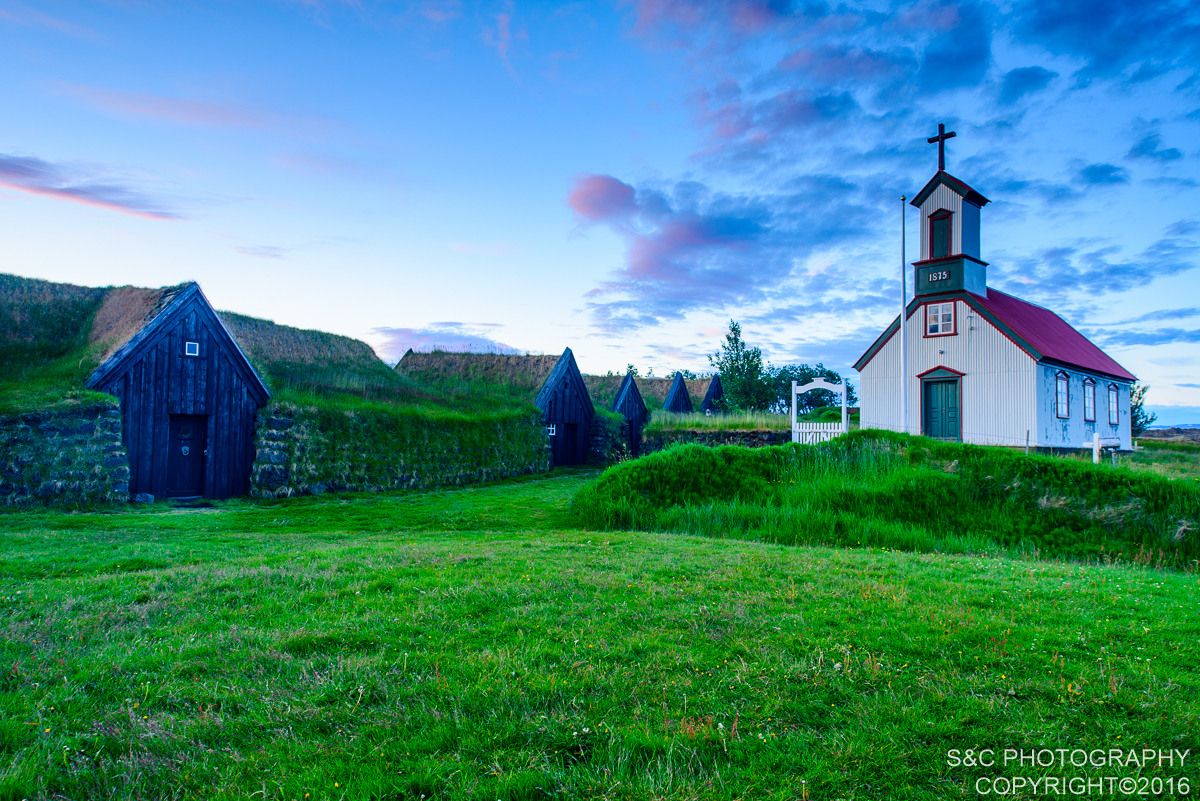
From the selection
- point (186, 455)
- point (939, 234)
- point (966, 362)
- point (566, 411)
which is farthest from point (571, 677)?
point (939, 234)

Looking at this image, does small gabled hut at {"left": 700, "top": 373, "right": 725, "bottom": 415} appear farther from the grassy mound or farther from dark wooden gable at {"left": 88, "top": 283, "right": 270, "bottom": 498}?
dark wooden gable at {"left": 88, "top": 283, "right": 270, "bottom": 498}

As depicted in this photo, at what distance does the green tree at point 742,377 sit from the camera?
38.7 metres

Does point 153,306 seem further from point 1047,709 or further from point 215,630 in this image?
point 1047,709

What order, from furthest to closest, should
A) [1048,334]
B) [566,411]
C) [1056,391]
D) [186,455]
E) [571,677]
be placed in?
[566,411] → [1048,334] → [1056,391] → [186,455] → [571,677]

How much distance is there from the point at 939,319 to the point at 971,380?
10.0 feet

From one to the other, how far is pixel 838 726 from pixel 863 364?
2829 cm

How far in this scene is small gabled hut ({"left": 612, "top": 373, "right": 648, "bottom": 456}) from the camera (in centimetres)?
3944

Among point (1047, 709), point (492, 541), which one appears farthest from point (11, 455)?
point (1047, 709)

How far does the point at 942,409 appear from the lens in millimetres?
27531

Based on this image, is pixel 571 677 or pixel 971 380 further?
pixel 971 380

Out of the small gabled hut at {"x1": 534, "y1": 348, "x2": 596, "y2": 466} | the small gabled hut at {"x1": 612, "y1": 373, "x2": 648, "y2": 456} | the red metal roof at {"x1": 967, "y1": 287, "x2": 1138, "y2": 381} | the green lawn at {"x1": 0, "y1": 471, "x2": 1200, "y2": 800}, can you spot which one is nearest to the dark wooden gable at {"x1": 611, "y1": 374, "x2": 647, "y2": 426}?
the small gabled hut at {"x1": 612, "y1": 373, "x2": 648, "y2": 456}

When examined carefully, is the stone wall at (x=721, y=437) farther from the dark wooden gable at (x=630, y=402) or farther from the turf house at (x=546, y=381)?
the dark wooden gable at (x=630, y=402)

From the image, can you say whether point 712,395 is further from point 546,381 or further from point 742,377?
point 546,381

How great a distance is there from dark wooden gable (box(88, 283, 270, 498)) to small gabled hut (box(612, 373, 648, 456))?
75.3 feet
